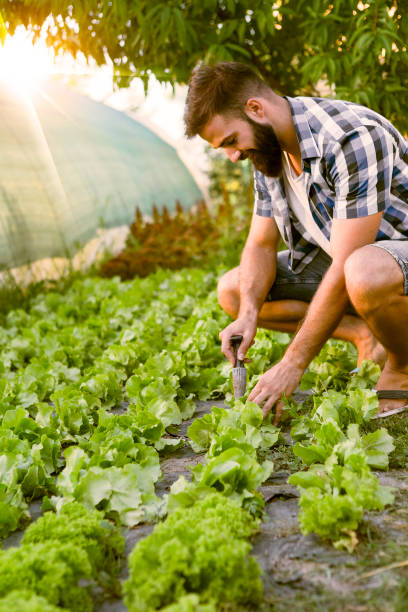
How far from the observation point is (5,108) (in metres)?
6.59

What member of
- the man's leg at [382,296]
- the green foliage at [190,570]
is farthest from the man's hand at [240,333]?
the green foliage at [190,570]

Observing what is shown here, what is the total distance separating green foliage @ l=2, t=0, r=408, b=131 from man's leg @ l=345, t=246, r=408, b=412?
178cm

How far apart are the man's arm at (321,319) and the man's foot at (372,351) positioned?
677mm

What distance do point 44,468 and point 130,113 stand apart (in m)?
9.64

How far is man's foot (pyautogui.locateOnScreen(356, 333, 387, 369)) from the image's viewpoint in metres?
2.99

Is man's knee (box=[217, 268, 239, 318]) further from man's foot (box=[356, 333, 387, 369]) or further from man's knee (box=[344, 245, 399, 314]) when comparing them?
man's knee (box=[344, 245, 399, 314])

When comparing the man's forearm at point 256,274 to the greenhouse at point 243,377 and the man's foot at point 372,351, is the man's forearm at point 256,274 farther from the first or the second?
the man's foot at point 372,351

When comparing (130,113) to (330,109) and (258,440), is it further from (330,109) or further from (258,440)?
(258,440)

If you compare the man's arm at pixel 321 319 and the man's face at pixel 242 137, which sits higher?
the man's face at pixel 242 137

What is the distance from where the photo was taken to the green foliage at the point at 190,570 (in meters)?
1.25

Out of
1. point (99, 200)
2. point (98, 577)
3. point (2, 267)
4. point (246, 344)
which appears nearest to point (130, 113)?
point (99, 200)

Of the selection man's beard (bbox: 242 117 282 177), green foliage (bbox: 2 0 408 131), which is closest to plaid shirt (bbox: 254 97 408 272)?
man's beard (bbox: 242 117 282 177)

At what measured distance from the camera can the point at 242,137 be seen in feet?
8.30

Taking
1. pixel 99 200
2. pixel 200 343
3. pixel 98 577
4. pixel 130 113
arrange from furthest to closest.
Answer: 1. pixel 130 113
2. pixel 99 200
3. pixel 200 343
4. pixel 98 577
